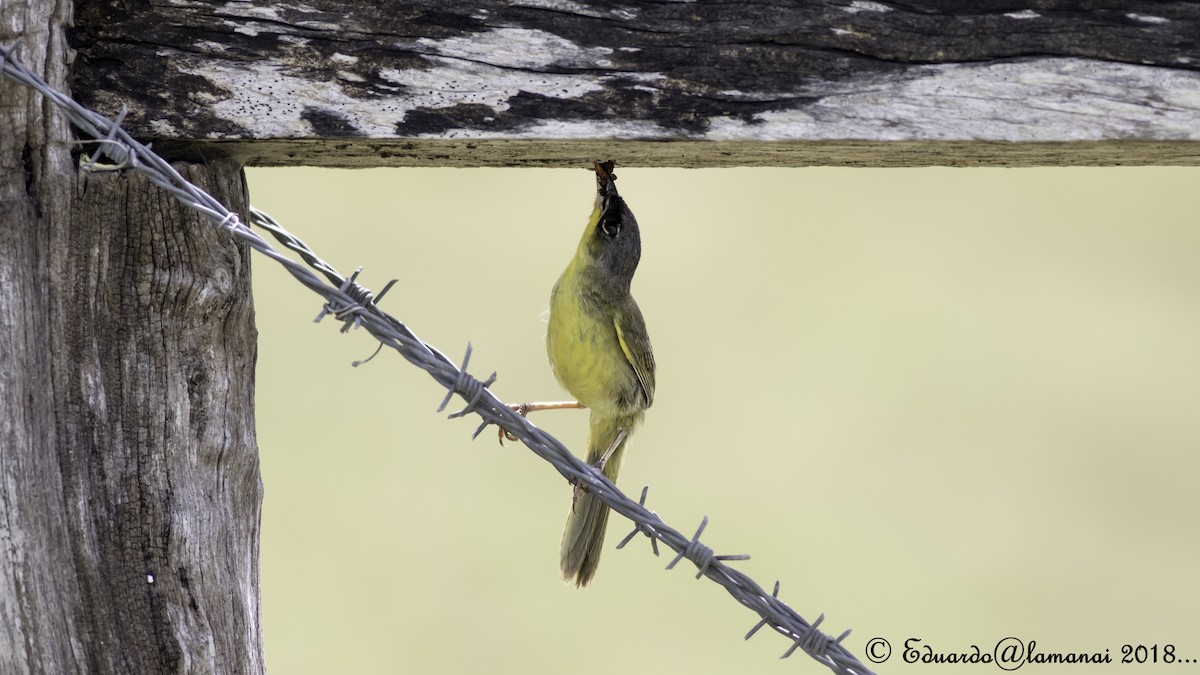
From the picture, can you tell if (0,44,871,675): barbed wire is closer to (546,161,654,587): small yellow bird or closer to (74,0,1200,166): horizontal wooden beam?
(74,0,1200,166): horizontal wooden beam

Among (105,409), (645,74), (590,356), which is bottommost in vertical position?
(590,356)

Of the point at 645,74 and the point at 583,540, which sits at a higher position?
the point at 645,74

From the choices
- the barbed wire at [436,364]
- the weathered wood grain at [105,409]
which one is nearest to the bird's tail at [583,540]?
the barbed wire at [436,364]

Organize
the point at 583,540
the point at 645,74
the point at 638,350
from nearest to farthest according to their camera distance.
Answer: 1. the point at 645,74
2. the point at 583,540
3. the point at 638,350

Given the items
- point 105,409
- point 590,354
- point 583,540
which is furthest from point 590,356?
point 105,409

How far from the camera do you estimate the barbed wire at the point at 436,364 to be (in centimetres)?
226

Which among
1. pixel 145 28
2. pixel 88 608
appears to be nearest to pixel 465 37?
pixel 145 28

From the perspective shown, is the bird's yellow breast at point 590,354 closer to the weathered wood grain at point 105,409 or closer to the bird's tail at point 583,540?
the bird's tail at point 583,540

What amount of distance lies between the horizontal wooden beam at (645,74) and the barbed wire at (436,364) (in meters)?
0.15

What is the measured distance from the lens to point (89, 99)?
241 centimetres

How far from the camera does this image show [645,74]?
2387 millimetres

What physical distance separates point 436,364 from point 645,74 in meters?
0.73

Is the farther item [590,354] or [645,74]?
[590,354]

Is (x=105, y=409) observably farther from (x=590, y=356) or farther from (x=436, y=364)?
(x=590, y=356)
